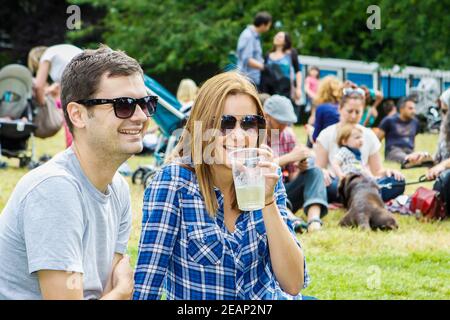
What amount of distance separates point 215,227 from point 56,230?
766 millimetres

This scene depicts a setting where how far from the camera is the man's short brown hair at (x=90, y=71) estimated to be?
2.63 metres

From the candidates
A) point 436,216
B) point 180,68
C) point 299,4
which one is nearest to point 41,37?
point 180,68

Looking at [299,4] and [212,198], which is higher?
[299,4]

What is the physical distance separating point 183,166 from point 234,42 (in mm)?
20367

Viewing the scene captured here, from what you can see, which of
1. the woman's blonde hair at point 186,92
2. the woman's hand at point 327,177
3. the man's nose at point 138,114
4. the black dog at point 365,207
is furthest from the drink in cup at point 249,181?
the woman's blonde hair at point 186,92

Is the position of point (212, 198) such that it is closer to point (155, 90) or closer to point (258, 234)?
point (258, 234)

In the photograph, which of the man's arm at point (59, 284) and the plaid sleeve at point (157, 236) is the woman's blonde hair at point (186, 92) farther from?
the man's arm at point (59, 284)

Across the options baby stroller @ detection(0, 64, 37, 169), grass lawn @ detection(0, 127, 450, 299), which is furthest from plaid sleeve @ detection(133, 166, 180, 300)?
baby stroller @ detection(0, 64, 37, 169)

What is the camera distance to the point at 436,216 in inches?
287

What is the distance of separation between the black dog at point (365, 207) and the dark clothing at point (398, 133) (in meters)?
4.59

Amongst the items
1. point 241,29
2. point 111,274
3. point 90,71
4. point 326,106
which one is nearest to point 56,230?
point 111,274

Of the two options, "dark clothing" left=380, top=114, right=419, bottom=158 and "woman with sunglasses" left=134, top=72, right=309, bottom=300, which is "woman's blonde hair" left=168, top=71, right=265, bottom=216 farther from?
"dark clothing" left=380, top=114, right=419, bottom=158

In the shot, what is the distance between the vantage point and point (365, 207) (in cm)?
684

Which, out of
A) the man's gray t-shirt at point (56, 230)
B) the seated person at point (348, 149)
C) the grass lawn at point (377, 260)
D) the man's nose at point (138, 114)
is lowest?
the grass lawn at point (377, 260)
